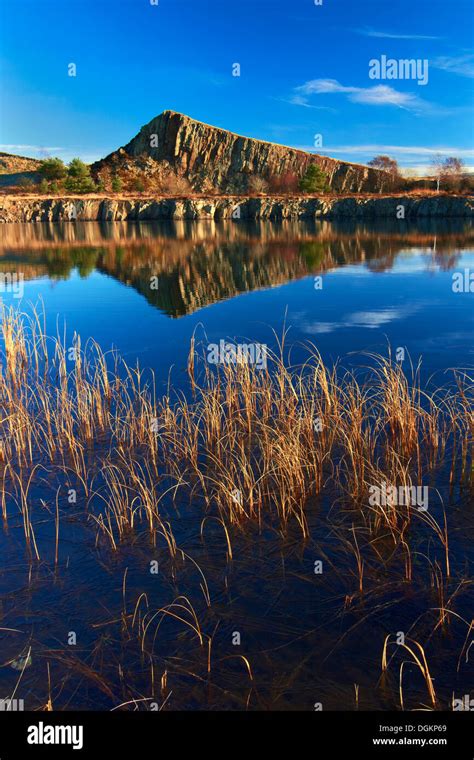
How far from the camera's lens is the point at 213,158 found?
159750 millimetres

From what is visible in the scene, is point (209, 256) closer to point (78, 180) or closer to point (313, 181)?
point (313, 181)

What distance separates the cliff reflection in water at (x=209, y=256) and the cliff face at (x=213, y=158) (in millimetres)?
111675

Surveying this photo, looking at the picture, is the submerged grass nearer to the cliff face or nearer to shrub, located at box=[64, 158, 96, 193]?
shrub, located at box=[64, 158, 96, 193]

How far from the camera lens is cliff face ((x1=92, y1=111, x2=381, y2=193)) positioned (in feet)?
510

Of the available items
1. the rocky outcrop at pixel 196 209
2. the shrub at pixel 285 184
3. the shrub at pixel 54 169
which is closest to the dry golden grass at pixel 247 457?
the rocky outcrop at pixel 196 209

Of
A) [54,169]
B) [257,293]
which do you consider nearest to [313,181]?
[54,169]

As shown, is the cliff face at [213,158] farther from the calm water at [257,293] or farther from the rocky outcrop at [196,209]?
the calm water at [257,293]

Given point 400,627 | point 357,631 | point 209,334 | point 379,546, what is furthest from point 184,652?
point 209,334

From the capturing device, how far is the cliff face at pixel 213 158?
155500 millimetres

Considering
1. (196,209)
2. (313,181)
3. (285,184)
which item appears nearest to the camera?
(196,209)

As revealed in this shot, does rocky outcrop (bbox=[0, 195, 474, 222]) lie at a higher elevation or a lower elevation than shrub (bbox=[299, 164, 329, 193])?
lower

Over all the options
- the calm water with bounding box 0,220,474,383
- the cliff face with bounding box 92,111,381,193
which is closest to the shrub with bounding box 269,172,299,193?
the cliff face with bounding box 92,111,381,193

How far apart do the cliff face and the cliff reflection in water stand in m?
112

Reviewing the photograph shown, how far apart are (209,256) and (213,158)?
137m
